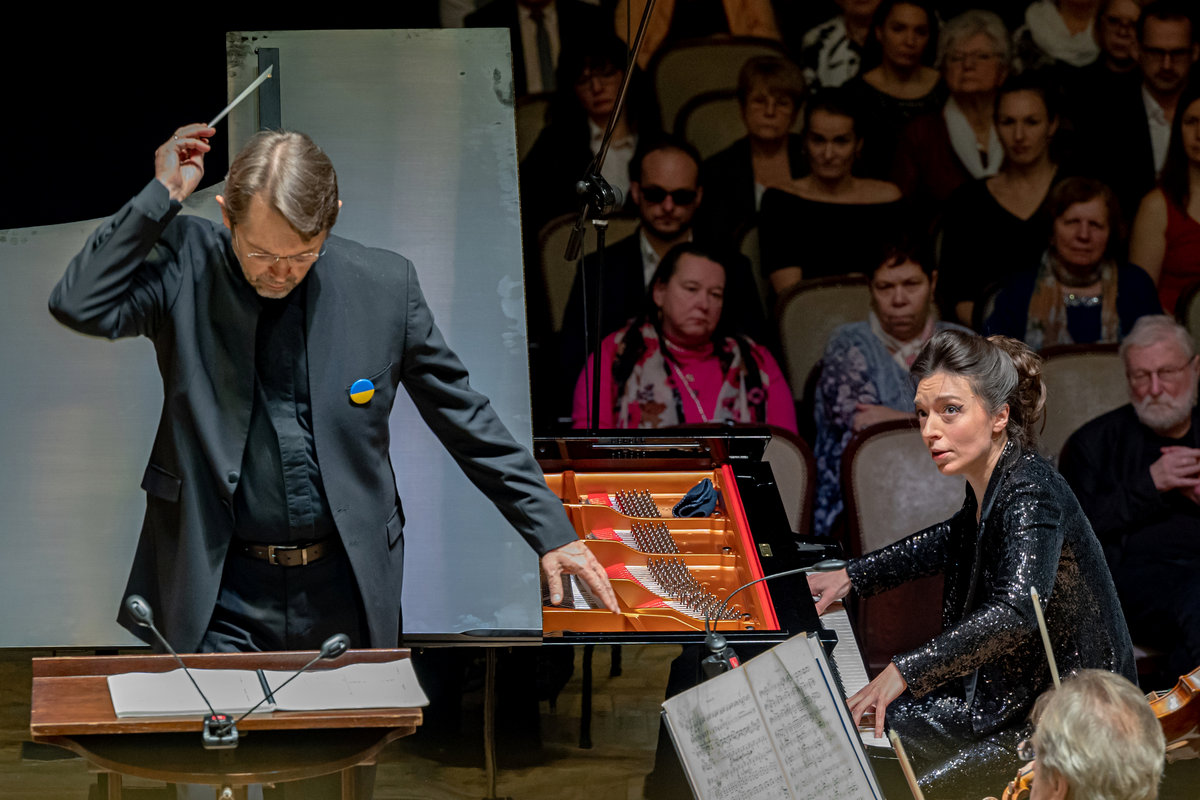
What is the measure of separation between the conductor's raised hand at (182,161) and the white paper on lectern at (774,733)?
120 cm

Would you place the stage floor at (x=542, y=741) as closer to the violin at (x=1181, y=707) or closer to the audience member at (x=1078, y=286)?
the violin at (x=1181, y=707)

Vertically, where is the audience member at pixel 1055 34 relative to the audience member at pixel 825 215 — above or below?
above

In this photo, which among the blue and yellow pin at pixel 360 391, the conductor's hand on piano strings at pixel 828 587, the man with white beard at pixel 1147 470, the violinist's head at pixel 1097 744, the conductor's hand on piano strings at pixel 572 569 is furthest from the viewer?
the man with white beard at pixel 1147 470

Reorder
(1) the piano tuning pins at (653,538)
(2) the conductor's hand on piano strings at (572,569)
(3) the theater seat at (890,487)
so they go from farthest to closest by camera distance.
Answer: (3) the theater seat at (890,487), (1) the piano tuning pins at (653,538), (2) the conductor's hand on piano strings at (572,569)

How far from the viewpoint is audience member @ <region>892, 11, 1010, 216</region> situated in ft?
18.7

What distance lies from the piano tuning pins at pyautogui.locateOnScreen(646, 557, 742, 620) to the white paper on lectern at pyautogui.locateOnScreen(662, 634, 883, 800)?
93 centimetres

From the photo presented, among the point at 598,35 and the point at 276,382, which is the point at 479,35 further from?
the point at 598,35

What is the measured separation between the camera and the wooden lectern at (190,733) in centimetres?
196

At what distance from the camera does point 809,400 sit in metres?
5.71

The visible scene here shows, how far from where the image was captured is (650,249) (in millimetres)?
5707

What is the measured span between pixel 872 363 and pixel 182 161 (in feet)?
12.4

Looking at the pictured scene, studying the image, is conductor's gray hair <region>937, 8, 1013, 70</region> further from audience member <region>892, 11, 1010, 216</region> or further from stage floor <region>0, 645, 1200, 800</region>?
A: stage floor <region>0, 645, 1200, 800</region>

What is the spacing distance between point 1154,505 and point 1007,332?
1.22 m

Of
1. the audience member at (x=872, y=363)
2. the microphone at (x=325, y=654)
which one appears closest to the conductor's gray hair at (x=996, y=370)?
the microphone at (x=325, y=654)
